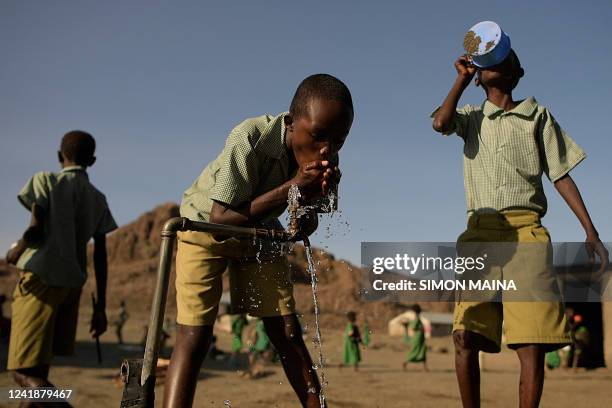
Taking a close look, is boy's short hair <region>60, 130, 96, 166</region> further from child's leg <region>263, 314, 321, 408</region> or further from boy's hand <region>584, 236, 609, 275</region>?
boy's hand <region>584, 236, 609, 275</region>

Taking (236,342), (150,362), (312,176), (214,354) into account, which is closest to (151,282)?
(214,354)

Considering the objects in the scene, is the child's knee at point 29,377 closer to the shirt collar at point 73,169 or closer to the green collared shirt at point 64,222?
the green collared shirt at point 64,222

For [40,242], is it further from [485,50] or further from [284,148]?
[485,50]

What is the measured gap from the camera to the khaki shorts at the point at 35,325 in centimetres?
329

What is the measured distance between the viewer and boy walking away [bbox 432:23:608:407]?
8.39 ft

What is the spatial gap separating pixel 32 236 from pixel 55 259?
0.18 m

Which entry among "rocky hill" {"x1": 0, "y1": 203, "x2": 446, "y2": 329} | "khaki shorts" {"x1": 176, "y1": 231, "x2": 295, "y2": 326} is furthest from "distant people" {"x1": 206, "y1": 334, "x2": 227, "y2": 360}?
"rocky hill" {"x1": 0, "y1": 203, "x2": 446, "y2": 329}

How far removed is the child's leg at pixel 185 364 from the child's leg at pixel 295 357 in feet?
0.93

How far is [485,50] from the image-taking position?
Answer: 2750 mm

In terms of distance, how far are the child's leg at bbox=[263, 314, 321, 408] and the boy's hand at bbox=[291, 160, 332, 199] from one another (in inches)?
28.3

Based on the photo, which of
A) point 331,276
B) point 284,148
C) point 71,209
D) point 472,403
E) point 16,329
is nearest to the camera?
point 284,148

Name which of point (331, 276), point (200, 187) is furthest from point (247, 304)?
point (331, 276)

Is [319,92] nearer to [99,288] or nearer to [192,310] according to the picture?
[192,310]

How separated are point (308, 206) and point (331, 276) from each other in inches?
1815
